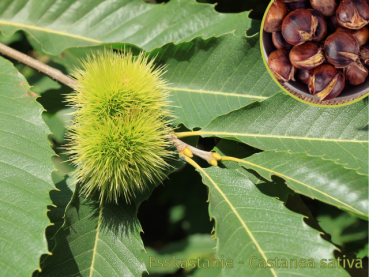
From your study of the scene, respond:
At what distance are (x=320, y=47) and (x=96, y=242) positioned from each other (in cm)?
136

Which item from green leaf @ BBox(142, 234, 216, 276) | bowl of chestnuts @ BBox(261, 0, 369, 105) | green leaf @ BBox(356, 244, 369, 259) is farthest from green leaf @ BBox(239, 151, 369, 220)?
green leaf @ BBox(356, 244, 369, 259)

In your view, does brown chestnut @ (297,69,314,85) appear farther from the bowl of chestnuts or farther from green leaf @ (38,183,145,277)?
green leaf @ (38,183,145,277)

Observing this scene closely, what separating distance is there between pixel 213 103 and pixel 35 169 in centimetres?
86

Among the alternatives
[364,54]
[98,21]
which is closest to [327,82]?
[364,54]

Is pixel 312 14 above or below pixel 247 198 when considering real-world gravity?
above

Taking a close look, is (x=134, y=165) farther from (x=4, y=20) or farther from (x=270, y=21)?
(x=4, y=20)

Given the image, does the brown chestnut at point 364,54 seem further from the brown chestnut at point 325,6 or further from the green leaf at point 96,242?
the green leaf at point 96,242

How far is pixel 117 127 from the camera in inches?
46.6

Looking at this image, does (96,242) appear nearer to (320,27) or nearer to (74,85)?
(74,85)

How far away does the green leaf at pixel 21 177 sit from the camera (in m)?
1.08

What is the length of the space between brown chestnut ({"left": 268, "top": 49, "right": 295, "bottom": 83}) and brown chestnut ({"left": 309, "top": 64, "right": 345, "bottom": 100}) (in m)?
0.11

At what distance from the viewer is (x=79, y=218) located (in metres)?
1.33

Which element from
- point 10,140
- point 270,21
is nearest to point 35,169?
point 10,140

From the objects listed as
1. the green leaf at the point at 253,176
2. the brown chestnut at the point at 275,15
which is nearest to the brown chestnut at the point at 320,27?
the brown chestnut at the point at 275,15
